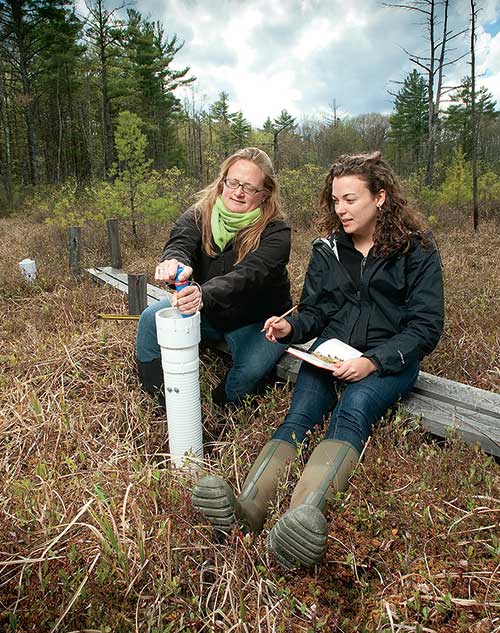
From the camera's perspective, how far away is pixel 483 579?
1469 mm

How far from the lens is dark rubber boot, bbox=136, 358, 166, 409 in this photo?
2.85 metres

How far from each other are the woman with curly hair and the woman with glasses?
32 centimetres

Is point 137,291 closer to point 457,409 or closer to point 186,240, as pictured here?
point 186,240

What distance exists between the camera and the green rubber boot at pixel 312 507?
1548mm

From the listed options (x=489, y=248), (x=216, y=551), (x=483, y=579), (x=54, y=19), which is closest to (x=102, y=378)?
(x=216, y=551)

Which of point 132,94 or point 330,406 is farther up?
point 132,94

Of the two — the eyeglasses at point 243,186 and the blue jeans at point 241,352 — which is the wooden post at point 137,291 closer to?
the blue jeans at point 241,352

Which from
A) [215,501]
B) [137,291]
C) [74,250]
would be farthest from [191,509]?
[74,250]

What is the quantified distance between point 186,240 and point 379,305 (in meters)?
1.31

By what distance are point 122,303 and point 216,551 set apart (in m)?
3.95

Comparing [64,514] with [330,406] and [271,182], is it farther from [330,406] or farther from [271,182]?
[271,182]

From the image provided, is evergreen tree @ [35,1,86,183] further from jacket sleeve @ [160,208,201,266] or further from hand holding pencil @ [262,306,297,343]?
hand holding pencil @ [262,306,297,343]

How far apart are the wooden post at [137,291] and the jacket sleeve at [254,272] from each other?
1.38m

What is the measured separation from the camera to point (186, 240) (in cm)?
304
